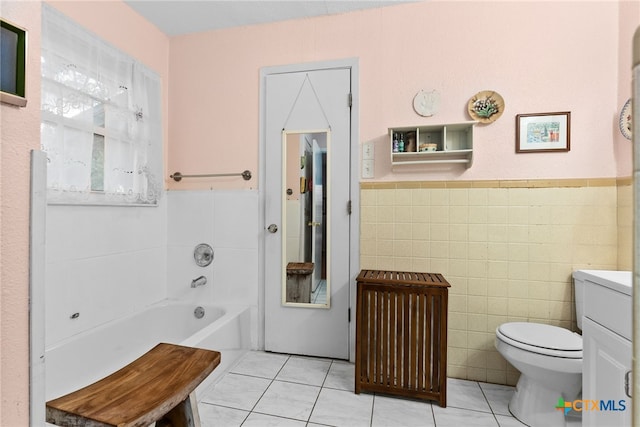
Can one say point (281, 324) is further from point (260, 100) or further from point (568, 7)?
point (568, 7)

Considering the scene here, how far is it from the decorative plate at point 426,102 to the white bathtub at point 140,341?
183 cm

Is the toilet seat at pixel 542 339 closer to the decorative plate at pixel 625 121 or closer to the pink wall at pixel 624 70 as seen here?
the pink wall at pixel 624 70

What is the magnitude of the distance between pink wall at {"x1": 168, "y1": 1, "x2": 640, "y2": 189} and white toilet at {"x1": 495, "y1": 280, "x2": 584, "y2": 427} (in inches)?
36.5

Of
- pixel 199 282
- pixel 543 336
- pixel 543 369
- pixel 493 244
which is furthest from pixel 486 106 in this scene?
pixel 199 282

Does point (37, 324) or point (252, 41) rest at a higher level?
point (252, 41)

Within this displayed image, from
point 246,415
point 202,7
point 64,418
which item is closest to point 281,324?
point 246,415

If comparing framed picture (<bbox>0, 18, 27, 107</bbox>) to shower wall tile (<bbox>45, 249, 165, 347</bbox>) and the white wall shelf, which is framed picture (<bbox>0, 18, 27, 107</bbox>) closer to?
shower wall tile (<bbox>45, 249, 165, 347</bbox>)

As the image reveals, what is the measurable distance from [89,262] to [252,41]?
1851mm

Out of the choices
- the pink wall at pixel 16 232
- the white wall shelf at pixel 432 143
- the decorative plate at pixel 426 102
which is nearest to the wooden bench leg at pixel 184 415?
the pink wall at pixel 16 232

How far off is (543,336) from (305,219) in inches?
59.8

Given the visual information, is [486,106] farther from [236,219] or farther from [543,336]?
[236,219]

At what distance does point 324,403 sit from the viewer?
66.5 inches

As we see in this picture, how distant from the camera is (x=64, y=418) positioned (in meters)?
0.90

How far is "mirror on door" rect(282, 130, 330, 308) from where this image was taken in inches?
87.6
